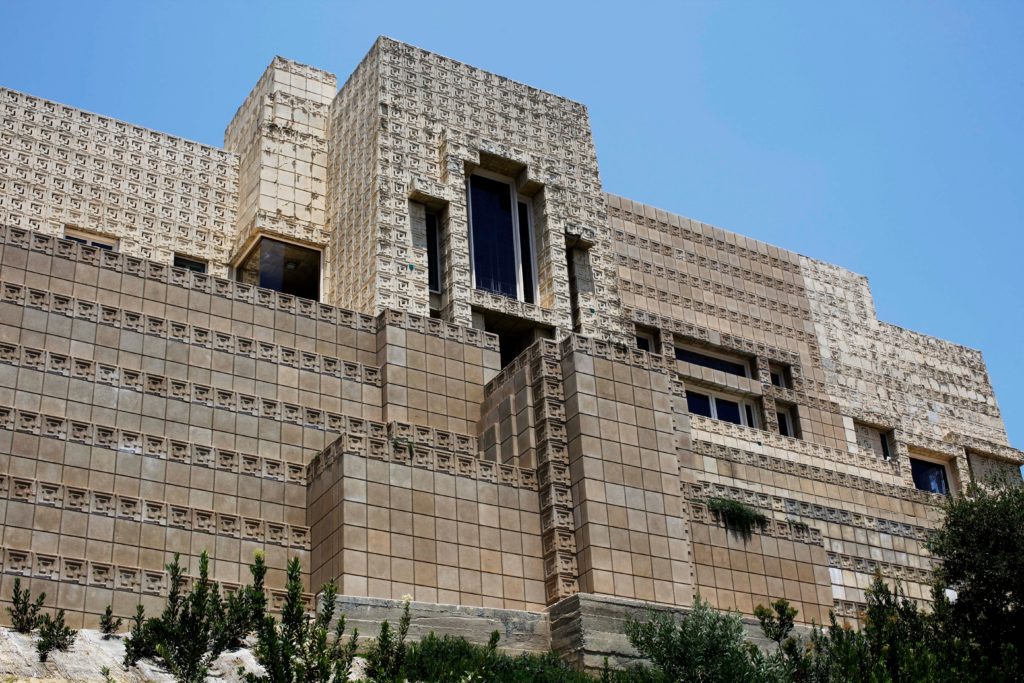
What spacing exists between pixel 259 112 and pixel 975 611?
2436cm

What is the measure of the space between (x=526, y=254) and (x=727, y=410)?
811 cm

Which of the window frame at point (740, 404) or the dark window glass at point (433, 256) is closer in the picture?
the dark window glass at point (433, 256)

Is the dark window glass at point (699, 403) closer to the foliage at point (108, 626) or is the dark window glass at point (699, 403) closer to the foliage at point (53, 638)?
the foliage at point (108, 626)

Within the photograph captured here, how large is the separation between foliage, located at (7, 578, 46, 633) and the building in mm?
2432

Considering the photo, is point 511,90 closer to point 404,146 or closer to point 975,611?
point 404,146

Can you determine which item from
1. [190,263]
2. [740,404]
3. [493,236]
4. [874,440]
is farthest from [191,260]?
[874,440]

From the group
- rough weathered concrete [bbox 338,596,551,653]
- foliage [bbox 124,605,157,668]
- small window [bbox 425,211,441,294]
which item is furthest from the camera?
small window [bbox 425,211,441,294]

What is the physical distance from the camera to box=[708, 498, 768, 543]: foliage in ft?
107

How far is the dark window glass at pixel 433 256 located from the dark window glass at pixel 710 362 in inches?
348

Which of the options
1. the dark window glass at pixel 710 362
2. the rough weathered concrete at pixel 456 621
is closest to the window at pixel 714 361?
the dark window glass at pixel 710 362

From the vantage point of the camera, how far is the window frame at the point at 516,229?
3816 cm

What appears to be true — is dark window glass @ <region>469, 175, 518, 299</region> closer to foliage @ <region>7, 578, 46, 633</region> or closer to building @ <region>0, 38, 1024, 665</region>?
building @ <region>0, 38, 1024, 665</region>

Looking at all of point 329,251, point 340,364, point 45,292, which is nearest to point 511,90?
point 329,251

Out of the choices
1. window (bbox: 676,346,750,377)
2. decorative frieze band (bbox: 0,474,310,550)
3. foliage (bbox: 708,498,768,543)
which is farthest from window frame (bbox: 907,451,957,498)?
decorative frieze band (bbox: 0,474,310,550)
